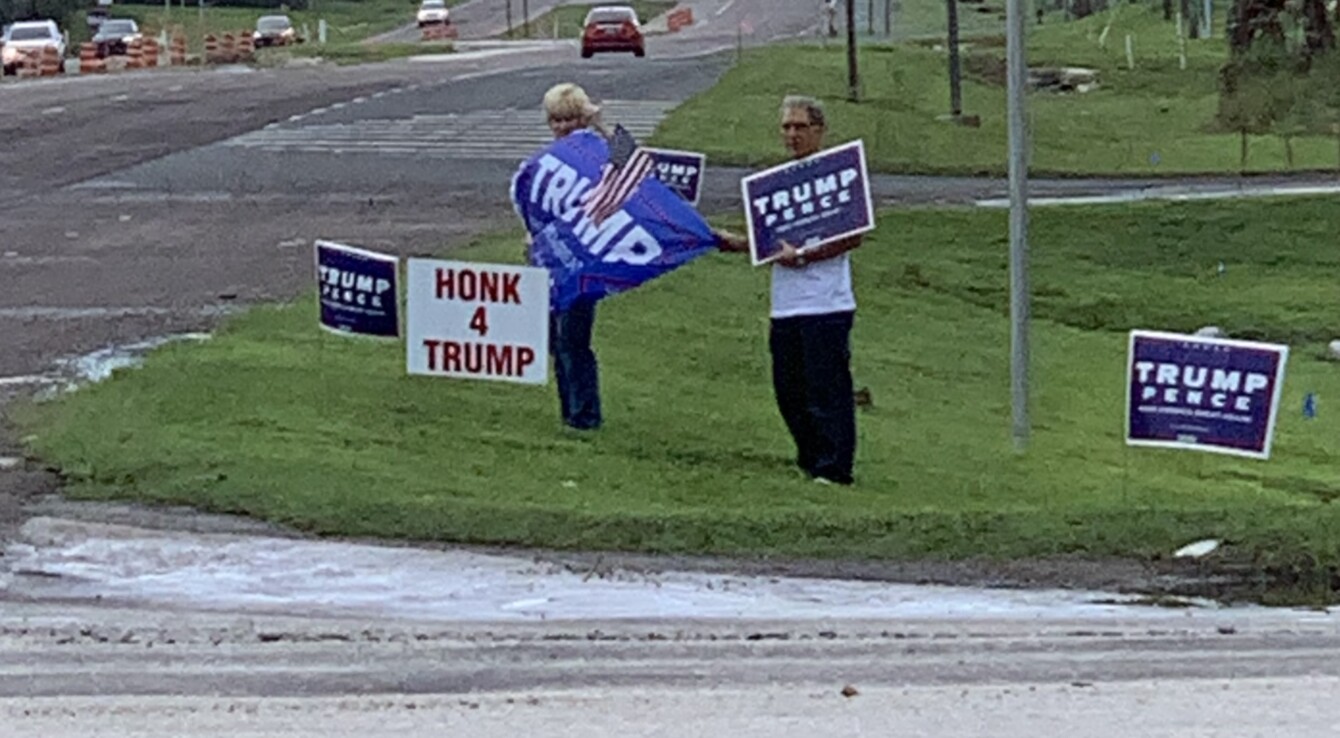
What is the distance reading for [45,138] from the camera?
41.2 metres

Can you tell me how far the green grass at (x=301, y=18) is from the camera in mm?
100875

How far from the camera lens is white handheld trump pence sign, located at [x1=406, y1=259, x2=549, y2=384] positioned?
46.4 feet

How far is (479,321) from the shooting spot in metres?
14.3

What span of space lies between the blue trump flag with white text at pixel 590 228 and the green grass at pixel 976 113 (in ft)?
74.5

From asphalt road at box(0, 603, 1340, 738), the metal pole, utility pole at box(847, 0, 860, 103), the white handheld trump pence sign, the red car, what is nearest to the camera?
asphalt road at box(0, 603, 1340, 738)

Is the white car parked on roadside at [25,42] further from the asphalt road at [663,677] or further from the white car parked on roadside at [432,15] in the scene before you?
the asphalt road at [663,677]

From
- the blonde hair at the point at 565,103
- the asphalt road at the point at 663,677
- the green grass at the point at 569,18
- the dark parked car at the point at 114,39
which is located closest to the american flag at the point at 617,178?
the blonde hair at the point at 565,103

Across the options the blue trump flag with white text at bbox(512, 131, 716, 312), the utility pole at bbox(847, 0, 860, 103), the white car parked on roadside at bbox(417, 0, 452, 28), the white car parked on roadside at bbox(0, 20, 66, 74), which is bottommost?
the white car parked on roadside at bbox(417, 0, 452, 28)

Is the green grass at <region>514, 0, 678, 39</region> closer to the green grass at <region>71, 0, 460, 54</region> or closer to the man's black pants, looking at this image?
the green grass at <region>71, 0, 460, 54</region>

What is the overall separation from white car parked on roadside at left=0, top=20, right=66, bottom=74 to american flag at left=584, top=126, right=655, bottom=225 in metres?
55.5

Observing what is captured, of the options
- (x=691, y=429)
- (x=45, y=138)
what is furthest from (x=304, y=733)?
(x=45, y=138)

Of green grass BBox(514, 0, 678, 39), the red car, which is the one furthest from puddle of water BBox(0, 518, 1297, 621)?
green grass BBox(514, 0, 678, 39)

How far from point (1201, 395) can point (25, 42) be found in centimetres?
5873

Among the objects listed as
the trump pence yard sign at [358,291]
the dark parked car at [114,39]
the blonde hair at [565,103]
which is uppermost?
the blonde hair at [565,103]
